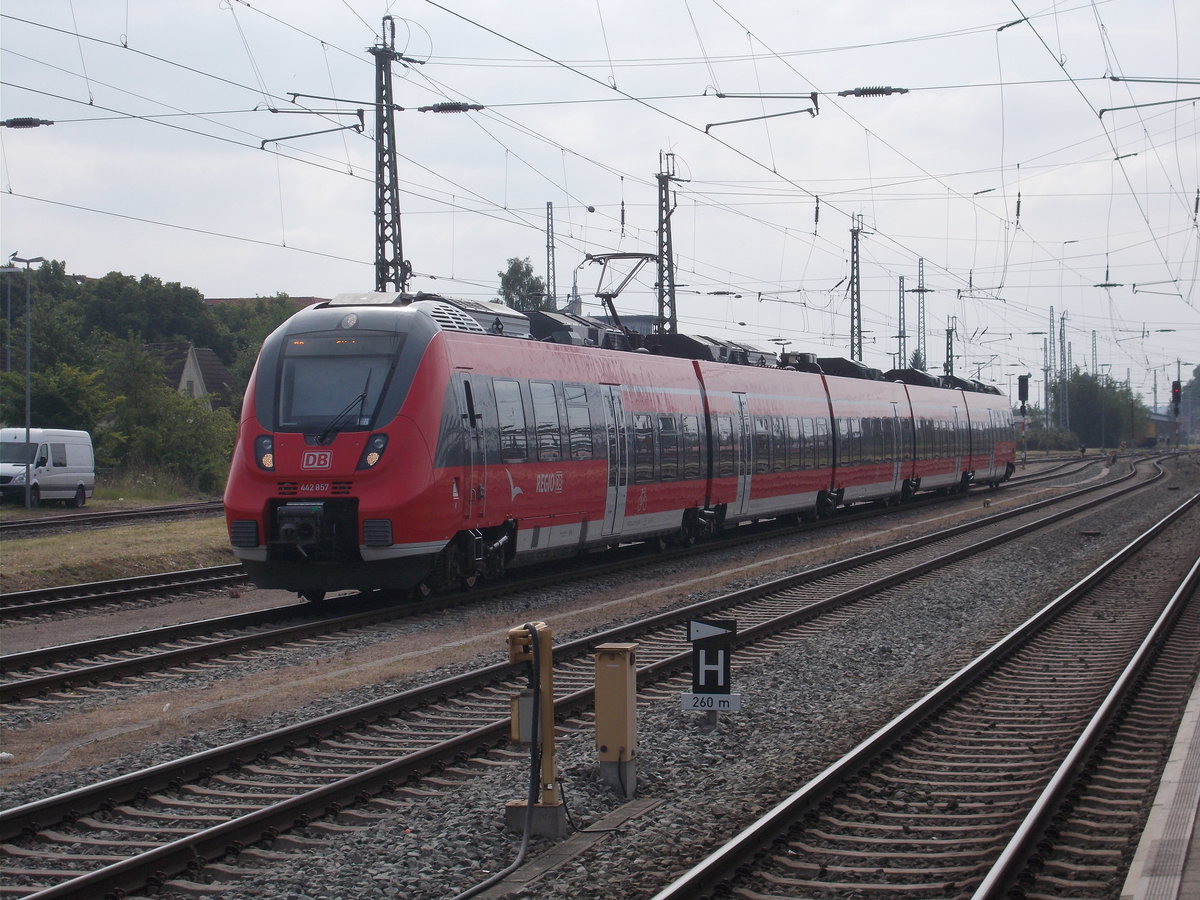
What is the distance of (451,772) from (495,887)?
2254mm

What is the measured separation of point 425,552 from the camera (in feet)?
49.4

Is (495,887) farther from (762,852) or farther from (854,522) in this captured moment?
(854,522)

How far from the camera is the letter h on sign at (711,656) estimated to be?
9789mm

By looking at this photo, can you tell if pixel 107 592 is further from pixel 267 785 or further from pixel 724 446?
pixel 724 446

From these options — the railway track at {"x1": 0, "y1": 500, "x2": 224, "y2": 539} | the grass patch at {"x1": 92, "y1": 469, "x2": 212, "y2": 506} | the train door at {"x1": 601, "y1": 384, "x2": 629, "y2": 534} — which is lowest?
the railway track at {"x1": 0, "y1": 500, "x2": 224, "y2": 539}

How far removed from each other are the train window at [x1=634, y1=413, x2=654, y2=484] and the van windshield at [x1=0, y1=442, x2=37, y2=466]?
69.2 ft

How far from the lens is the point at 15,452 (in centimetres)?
3562

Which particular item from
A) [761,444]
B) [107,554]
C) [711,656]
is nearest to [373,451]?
[711,656]

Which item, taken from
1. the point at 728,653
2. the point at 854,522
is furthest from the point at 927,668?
the point at 854,522

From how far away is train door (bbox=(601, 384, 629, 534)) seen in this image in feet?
64.6

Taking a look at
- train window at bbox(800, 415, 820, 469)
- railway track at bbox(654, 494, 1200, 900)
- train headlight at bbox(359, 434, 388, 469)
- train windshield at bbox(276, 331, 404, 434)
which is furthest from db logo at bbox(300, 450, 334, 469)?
train window at bbox(800, 415, 820, 469)

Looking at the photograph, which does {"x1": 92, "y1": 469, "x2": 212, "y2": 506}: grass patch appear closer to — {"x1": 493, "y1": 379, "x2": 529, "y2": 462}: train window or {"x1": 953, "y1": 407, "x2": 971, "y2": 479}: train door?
{"x1": 953, "y1": 407, "x2": 971, "y2": 479}: train door

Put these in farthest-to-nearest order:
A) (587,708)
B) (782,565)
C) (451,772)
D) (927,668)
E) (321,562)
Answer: (782,565), (321,562), (927,668), (587,708), (451,772)

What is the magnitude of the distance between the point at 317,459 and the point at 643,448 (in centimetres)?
721
